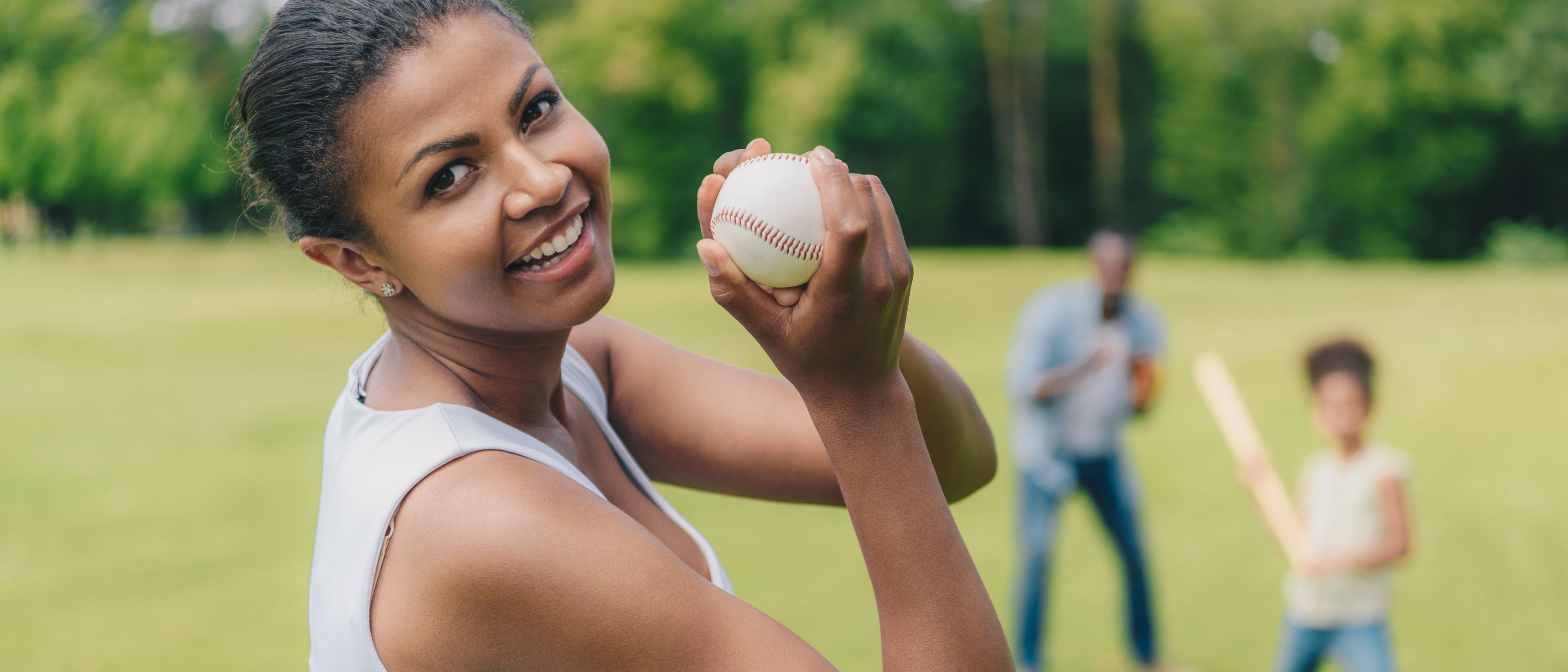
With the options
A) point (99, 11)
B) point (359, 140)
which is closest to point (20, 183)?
point (99, 11)

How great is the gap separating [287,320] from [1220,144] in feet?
99.1

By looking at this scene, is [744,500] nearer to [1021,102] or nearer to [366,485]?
[366,485]

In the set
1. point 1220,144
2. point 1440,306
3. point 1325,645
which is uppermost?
point 1325,645

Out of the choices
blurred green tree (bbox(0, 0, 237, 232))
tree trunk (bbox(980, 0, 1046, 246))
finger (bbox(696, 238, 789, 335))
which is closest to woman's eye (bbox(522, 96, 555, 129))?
finger (bbox(696, 238, 789, 335))

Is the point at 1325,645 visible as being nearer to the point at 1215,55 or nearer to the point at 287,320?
the point at 287,320

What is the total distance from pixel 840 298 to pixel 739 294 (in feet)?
0.43

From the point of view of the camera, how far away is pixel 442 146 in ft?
4.69

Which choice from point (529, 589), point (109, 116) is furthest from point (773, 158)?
point (109, 116)

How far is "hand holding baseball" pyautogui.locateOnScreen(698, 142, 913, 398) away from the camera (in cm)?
127

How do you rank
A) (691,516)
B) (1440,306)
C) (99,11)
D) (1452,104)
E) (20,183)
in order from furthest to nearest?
1. (1452,104)
2. (1440,306)
3. (99,11)
4. (691,516)
5. (20,183)

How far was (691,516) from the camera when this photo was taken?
365 inches

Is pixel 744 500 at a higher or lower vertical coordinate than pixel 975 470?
lower

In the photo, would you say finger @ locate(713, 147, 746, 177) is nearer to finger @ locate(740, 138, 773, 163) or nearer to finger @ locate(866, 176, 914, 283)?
finger @ locate(740, 138, 773, 163)

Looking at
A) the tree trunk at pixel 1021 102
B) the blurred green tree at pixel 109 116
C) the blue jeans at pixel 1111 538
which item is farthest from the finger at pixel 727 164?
the tree trunk at pixel 1021 102
